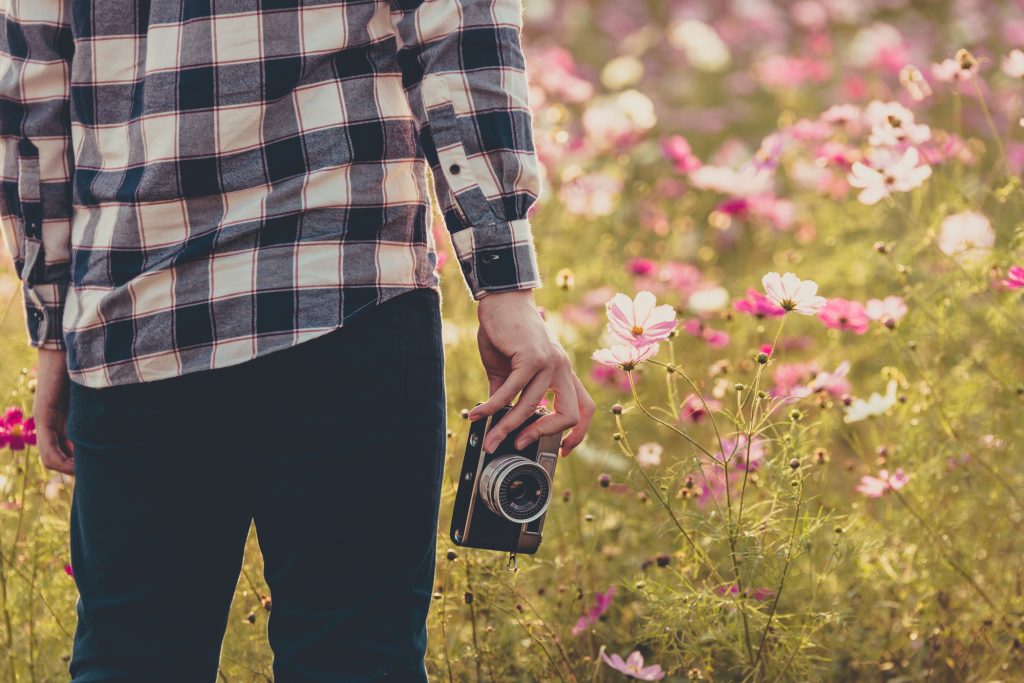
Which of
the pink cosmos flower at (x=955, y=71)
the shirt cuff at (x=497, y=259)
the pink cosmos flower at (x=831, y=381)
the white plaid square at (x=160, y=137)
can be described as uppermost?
the white plaid square at (x=160, y=137)

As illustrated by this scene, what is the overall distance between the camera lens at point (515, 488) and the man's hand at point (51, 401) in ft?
1.60

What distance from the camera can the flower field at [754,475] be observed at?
4.82 feet

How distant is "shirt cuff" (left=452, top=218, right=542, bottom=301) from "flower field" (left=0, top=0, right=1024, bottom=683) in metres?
0.33

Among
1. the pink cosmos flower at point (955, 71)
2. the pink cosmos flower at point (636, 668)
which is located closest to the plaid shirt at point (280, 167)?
the pink cosmos flower at point (636, 668)

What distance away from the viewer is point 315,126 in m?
0.93

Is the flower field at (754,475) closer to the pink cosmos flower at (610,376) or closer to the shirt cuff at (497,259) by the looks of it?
the pink cosmos flower at (610,376)

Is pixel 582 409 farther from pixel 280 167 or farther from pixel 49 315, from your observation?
pixel 49 315

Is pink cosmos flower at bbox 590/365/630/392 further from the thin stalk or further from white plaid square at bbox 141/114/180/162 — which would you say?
white plaid square at bbox 141/114/180/162

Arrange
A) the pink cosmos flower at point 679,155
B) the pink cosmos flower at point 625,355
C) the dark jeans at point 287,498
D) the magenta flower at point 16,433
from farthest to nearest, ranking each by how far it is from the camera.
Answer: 1. the pink cosmos flower at point 679,155
2. the magenta flower at point 16,433
3. the pink cosmos flower at point 625,355
4. the dark jeans at point 287,498

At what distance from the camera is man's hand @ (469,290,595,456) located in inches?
Answer: 36.6

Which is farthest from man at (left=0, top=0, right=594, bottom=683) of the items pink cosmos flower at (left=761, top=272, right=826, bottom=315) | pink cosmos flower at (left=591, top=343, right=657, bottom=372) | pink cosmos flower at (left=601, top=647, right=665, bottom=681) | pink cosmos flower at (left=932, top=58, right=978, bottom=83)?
pink cosmos flower at (left=932, top=58, right=978, bottom=83)

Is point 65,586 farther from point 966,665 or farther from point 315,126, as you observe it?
point 966,665

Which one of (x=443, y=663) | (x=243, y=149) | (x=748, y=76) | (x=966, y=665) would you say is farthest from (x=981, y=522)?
(x=748, y=76)

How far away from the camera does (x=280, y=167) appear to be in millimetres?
931
